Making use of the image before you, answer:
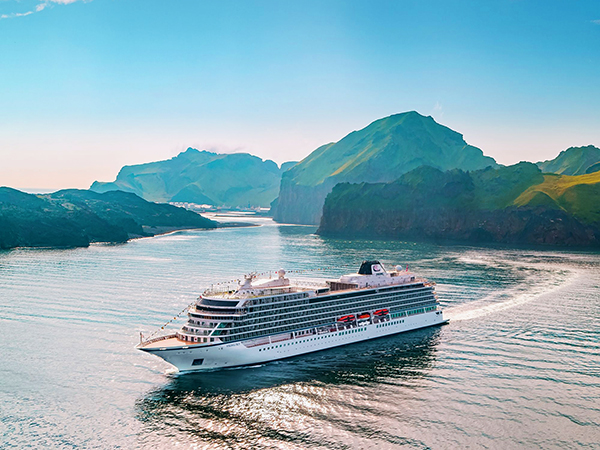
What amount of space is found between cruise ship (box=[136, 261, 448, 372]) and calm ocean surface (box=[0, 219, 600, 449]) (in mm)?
1693

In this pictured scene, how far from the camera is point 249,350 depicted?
5378 centimetres

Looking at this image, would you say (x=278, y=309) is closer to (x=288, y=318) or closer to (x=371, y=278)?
(x=288, y=318)

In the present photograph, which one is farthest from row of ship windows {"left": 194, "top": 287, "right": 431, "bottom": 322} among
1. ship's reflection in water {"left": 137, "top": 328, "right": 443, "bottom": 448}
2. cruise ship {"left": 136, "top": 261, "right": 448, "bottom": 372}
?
ship's reflection in water {"left": 137, "top": 328, "right": 443, "bottom": 448}

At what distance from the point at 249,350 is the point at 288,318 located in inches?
259

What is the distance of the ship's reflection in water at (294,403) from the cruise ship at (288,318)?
1.69m

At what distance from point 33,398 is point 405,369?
117 ft

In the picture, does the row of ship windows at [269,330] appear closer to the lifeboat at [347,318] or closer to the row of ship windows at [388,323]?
the lifeboat at [347,318]

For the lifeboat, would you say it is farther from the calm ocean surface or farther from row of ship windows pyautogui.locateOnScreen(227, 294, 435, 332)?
the calm ocean surface

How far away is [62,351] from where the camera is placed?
195 feet

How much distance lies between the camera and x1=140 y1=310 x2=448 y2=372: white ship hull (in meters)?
51.6

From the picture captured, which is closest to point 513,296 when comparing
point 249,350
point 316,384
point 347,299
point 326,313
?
point 347,299

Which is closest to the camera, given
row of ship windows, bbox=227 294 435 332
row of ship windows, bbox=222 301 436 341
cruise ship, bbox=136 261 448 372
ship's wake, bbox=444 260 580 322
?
cruise ship, bbox=136 261 448 372

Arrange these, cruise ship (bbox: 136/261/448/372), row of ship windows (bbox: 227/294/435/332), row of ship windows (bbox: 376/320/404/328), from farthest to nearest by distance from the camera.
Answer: row of ship windows (bbox: 376/320/404/328) → row of ship windows (bbox: 227/294/435/332) → cruise ship (bbox: 136/261/448/372)

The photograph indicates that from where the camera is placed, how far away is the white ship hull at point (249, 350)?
51553mm
